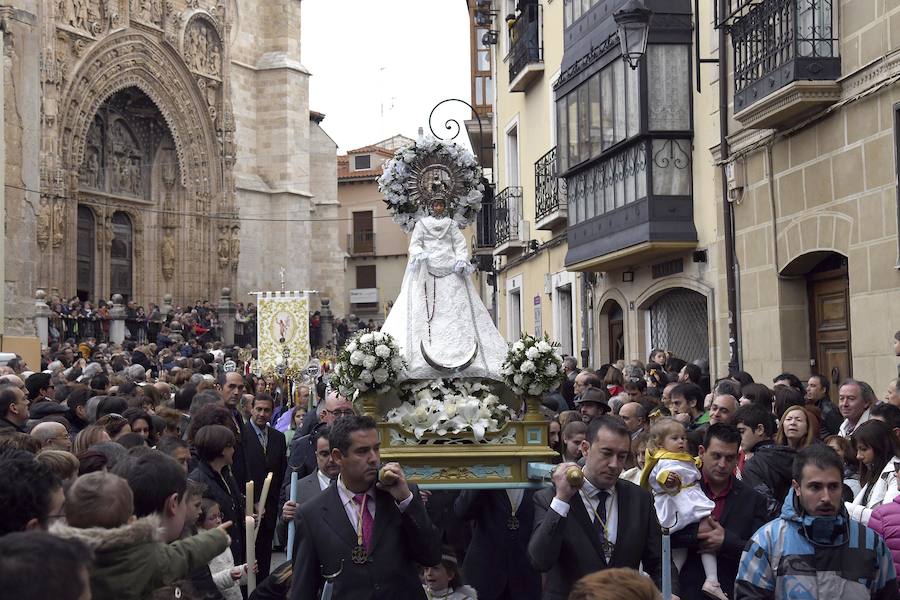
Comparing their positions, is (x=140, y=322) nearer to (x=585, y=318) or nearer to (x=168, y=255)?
(x=168, y=255)

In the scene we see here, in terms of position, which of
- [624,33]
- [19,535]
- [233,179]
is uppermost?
[233,179]

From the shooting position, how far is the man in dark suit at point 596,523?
492 centimetres

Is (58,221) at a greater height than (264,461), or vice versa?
(58,221)

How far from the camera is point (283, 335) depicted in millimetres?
21047

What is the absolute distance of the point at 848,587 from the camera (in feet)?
15.2

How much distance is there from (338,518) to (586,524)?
101cm

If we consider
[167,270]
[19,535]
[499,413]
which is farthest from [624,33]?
[167,270]

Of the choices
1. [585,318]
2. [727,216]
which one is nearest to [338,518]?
[727,216]

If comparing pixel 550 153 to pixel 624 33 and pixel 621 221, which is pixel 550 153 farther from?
pixel 624 33

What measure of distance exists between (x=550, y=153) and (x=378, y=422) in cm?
1615

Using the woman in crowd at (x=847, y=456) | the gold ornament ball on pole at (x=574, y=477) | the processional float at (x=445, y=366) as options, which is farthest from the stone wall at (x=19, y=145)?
the gold ornament ball on pole at (x=574, y=477)

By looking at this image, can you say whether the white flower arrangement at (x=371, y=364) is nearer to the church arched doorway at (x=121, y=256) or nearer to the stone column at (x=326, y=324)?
the church arched doorway at (x=121, y=256)

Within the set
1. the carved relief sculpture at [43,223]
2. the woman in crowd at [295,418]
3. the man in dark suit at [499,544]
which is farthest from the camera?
the carved relief sculpture at [43,223]

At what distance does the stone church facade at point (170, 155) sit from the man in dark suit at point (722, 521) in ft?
72.8
